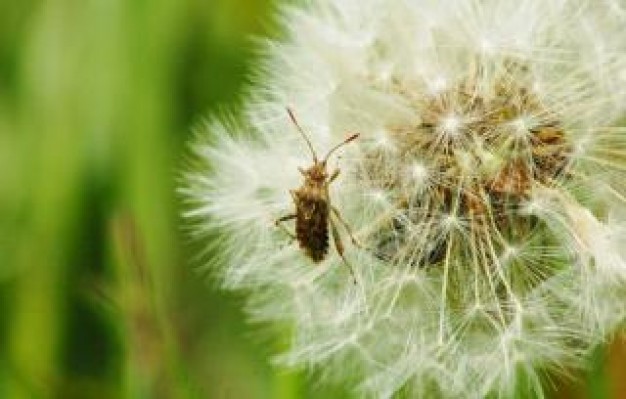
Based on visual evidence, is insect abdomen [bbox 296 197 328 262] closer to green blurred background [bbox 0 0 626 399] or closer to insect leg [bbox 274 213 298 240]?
insect leg [bbox 274 213 298 240]

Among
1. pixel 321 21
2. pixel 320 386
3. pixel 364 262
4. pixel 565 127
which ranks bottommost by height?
pixel 320 386

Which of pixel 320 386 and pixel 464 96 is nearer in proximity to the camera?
pixel 464 96

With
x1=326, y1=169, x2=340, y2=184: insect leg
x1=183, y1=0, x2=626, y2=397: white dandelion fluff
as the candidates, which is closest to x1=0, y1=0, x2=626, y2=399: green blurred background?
x1=183, y1=0, x2=626, y2=397: white dandelion fluff

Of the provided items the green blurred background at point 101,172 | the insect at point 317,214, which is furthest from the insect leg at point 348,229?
the green blurred background at point 101,172

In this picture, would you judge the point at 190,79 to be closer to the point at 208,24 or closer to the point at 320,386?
the point at 208,24

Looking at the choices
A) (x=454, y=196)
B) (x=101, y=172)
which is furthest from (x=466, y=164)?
(x=101, y=172)

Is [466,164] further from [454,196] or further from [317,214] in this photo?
[317,214]

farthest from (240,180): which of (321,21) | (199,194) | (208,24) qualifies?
(208,24)
